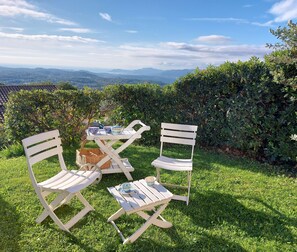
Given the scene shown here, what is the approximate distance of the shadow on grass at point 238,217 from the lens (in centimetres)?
335

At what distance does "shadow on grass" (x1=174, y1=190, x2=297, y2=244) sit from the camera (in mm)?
3346

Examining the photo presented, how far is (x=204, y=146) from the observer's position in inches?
297

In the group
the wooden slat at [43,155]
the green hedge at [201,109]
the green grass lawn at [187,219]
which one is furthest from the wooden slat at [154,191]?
the green hedge at [201,109]

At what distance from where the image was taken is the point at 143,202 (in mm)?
2914

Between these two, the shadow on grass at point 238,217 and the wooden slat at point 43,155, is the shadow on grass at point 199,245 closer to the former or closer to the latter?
the shadow on grass at point 238,217

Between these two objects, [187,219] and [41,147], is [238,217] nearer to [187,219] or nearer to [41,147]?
[187,219]

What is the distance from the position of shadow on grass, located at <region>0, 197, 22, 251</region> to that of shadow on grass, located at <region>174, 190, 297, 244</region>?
2.30m

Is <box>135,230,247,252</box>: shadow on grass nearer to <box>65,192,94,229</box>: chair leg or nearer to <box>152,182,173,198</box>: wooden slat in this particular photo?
<box>152,182,173,198</box>: wooden slat

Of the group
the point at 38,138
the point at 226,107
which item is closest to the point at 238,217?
the point at 38,138

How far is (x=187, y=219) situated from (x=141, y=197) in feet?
3.23

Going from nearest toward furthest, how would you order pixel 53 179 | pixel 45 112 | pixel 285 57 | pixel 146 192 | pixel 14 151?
pixel 146 192 → pixel 53 179 → pixel 285 57 → pixel 45 112 → pixel 14 151

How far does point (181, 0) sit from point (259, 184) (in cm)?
751

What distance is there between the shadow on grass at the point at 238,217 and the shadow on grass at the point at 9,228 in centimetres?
230

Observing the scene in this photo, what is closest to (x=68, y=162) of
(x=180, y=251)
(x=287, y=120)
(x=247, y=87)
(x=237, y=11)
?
(x=180, y=251)
